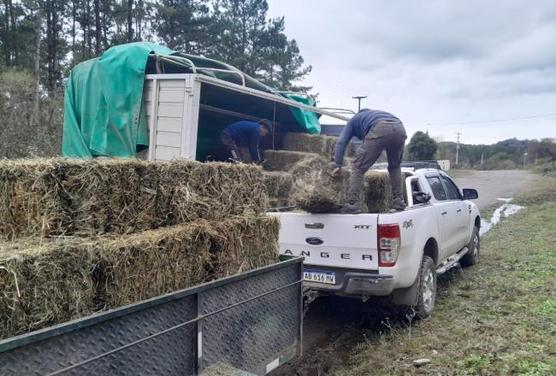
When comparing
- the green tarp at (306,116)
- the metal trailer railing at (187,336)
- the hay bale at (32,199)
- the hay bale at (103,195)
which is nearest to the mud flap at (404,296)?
the metal trailer railing at (187,336)

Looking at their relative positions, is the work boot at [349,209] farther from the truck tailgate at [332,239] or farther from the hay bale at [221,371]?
the hay bale at [221,371]

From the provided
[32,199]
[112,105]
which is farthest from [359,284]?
[112,105]

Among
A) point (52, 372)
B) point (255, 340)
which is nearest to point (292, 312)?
point (255, 340)

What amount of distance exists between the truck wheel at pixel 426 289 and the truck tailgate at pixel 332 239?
2.89 ft

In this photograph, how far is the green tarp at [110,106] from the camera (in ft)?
21.1

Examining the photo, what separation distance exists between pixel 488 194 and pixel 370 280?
23.2 meters

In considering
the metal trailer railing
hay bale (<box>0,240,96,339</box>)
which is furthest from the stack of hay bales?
the metal trailer railing

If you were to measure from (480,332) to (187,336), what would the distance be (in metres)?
3.41

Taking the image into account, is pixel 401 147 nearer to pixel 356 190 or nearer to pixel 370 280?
pixel 356 190

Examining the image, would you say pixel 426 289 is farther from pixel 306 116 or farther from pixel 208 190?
pixel 306 116

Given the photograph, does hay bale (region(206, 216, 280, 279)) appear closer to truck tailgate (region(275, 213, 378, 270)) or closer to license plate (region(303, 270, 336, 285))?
truck tailgate (region(275, 213, 378, 270))

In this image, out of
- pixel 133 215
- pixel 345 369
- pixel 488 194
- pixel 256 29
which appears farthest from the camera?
pixel 256 29

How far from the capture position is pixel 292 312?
362 centimetres

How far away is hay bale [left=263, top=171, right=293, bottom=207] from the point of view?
711 centimetres
